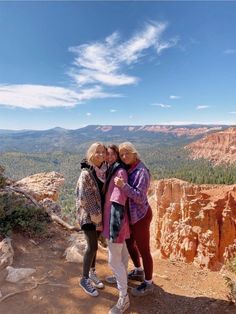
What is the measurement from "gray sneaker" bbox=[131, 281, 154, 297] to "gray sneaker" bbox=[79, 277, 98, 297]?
519 millimetres

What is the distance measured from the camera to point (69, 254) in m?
5.32

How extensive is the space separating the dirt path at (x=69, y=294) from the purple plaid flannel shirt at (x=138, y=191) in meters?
1.20

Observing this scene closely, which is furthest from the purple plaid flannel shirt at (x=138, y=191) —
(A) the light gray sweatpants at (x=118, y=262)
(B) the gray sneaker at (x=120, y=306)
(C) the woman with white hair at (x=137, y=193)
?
(B) the gray sneaker at (x=120, y=306)

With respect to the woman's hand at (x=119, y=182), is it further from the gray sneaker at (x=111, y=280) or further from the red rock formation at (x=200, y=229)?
the red rock formation at (x=200, y=229)

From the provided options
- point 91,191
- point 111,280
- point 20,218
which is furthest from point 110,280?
point 20,218

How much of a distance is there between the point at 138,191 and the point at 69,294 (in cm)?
175

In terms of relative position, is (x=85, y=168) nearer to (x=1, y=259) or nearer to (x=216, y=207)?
(x=1, y=259)

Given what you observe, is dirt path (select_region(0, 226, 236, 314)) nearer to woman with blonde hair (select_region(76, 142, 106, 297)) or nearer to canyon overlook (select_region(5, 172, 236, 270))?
woman with blonde hair (select_region(76, 142, 106, 297))

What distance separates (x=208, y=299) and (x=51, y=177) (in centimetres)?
752

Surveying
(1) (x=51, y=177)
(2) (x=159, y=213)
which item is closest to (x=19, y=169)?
(2) (x=159, y=213)

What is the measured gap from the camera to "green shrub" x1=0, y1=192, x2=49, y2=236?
591cm

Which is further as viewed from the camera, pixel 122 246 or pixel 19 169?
pixel 19 169

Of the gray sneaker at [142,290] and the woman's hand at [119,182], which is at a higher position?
the woman's hand at [119,182]

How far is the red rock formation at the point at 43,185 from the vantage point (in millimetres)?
9492
